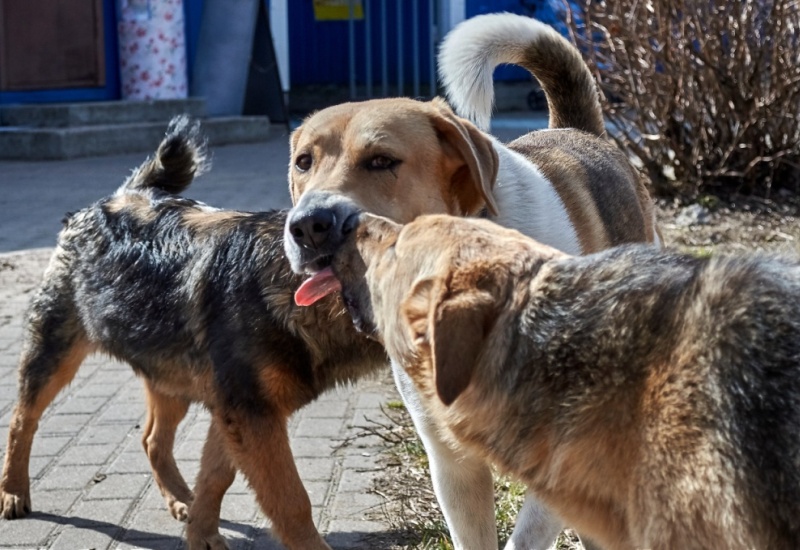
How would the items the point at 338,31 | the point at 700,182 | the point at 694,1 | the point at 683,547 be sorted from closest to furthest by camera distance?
the point at 683,547, the point at 694,1, the point at 700,182, the point at 338,31

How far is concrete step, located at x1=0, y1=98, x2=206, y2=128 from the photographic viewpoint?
1456 cm

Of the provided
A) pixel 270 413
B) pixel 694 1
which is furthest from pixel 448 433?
pixel 694 1

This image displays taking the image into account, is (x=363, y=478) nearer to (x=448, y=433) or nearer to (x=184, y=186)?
(x=184, y=186)

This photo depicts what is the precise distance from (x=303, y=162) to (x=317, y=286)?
2.47 ft

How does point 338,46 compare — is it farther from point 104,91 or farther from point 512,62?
point 512,62

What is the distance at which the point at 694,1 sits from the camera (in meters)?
8.70

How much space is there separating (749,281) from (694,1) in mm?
6571

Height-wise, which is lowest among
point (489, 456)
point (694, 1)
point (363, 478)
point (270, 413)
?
point (363, 478)

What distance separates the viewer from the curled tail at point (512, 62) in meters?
5.09

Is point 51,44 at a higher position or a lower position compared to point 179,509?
higher

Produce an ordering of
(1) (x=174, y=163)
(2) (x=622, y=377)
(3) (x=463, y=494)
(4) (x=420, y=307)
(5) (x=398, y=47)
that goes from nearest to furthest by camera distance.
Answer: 1. (2) (x=622, y=377)
2. (4) (x=420, y=307)
3. (3) (x=463, y=494)
4. (1) (x=174, y=163)
5. (5) (x=398, y=47)

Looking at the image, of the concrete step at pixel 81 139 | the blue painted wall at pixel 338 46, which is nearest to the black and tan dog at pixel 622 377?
the concrete step at pixel 81 139

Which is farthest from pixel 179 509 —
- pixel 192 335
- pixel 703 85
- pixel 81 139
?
pixel 81 139

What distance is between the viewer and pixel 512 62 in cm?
548
